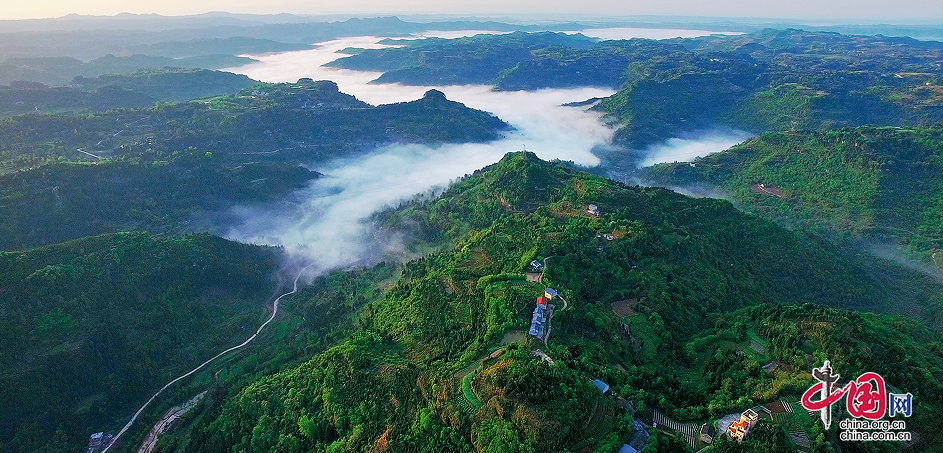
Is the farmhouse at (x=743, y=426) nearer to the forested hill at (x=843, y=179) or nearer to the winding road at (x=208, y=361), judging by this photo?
the winding road at (x=208, y=361)


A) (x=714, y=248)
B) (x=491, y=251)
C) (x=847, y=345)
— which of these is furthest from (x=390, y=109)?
(x=847, y=345)

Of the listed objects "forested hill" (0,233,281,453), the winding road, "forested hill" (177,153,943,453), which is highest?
"forested hill" (177,153,943,453)

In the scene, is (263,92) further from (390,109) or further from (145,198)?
(145,198)

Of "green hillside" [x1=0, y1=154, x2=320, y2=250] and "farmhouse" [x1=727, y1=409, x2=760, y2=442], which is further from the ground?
"farmhouse" [x1=727, y1=409, x2=760, y2=442]

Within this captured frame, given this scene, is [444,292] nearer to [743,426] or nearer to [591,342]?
[591,342]

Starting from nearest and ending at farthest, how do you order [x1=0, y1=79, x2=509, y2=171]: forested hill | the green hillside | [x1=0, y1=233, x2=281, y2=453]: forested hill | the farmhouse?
the farmhouse
[x1=0, y1=233, x2=281, y2=453]: forested hill
the green hillside
[x1=0, y1=79, x2=509, y2=171]: forested hill

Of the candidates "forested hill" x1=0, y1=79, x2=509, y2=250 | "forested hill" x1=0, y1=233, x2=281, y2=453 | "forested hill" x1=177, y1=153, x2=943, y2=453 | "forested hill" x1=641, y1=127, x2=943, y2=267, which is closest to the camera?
"forested hill" x1=177, y1=153, x2=943, y2=453

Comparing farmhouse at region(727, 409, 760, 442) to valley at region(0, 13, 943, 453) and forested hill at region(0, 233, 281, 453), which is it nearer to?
valley at region(0, 13, 943, 453)

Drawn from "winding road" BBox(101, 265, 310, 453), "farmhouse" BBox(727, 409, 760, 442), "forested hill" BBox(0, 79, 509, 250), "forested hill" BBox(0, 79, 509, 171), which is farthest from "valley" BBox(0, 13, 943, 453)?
"forested hill" BBox(0, 79, 509, 171)
